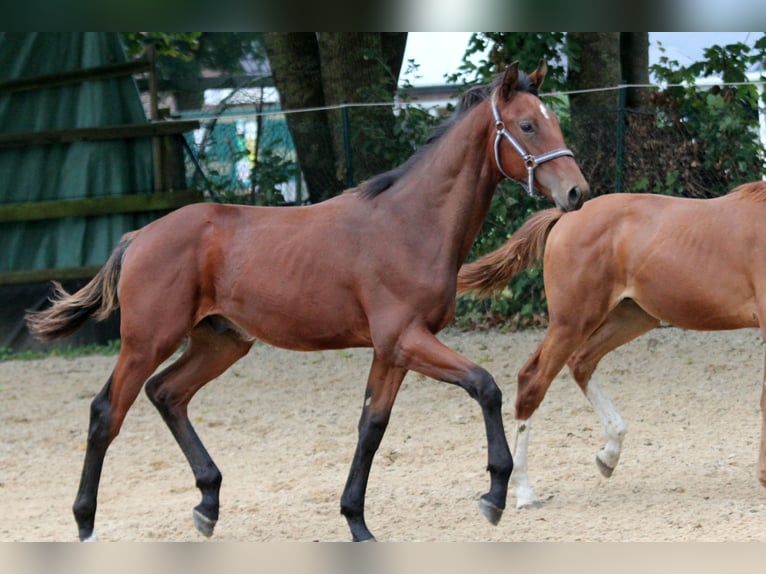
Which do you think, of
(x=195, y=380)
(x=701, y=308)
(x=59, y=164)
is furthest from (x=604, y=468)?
(x=59, y=164)

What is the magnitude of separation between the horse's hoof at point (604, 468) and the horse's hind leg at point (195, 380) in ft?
6.78

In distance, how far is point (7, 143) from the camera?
10.6 m

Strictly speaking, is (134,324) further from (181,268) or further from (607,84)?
(607,84)

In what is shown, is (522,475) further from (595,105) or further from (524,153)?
(595,105)

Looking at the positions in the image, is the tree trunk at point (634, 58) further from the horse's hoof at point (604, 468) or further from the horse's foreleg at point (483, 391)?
the horse's foreleg at point (483, 391)

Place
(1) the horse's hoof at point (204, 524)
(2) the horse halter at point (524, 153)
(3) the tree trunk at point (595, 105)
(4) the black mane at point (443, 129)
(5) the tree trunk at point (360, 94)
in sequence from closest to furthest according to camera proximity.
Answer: (2) the horse halter at point (524, 153) < (4) the black mane at point (443, 129) < (1) the horse's hoof at point (204, 524) < (3) the tree trunk at point (595, 105) < (5) the tree trunk at point (360, 94)

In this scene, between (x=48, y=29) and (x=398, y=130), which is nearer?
(x=48, y=29)

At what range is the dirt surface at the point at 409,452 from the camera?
15.6 ft

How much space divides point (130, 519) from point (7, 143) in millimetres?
6665

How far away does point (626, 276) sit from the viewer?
5.50m

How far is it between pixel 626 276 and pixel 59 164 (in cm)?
716

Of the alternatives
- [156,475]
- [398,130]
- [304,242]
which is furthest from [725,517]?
[398,130]

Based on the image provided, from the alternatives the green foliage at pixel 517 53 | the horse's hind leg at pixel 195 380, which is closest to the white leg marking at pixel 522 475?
the horse's hind leg at pixel 195 380

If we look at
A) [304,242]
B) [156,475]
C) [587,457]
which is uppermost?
[304,242]
